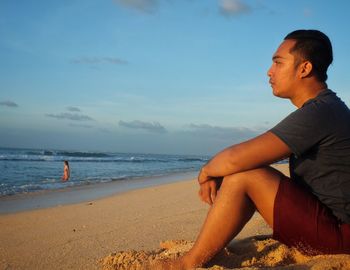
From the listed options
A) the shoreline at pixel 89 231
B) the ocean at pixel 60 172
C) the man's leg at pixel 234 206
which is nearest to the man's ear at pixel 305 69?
the man's leg at pixel 234 206

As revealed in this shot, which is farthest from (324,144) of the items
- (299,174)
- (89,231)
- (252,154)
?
(89,231)

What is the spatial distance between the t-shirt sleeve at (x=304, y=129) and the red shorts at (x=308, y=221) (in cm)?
27

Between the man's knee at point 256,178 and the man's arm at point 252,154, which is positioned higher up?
the man's arm at point 252,154

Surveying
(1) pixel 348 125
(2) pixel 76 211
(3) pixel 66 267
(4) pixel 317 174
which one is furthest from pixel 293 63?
(2) pixel 76 211

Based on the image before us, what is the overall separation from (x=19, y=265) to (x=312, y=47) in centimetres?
300

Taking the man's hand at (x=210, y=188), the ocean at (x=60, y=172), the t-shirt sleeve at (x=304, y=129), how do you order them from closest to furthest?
the t-shirt sleeve at (x=304, y=129) → the man's hand at (x=210, y=188) → the ocean at (x=60, y=172)

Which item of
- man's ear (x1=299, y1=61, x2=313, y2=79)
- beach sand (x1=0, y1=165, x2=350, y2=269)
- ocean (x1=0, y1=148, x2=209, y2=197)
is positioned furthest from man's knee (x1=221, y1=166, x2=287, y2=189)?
ocean (x1=0, y1=148, x2=209, y2=197)

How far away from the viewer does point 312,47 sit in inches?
95.8

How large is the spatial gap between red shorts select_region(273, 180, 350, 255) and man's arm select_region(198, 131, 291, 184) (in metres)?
0.20

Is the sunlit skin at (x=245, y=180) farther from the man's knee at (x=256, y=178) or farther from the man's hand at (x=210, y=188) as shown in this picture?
the man's hand at (x=210, y=188)

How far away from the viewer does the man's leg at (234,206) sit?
7.63 feet

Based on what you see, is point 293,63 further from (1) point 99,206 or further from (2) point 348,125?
(1) point 99,206

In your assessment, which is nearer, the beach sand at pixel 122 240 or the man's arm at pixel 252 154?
the man's arm at pixel 252 154

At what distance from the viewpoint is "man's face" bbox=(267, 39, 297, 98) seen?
2.51m
